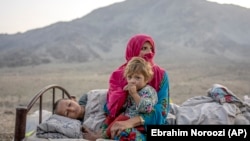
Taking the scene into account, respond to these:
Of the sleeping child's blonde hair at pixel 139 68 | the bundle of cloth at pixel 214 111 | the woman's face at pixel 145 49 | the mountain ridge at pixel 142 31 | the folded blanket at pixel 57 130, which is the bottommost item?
the folded blanket at pixel 57 130

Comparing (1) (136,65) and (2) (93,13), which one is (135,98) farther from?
(2) (93,13)

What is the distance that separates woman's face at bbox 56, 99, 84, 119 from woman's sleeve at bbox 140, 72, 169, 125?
93 cm

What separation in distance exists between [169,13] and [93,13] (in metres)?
22.3

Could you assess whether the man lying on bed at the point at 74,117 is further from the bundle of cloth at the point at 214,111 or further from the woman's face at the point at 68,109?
the bundle of cloth at the point at 214,111

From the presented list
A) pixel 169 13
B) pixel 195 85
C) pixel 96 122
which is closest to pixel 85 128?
pixel 96 122

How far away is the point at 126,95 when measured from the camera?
3719mm

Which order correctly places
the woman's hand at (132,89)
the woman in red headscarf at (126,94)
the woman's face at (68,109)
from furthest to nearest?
the woman's face at (68,109), the woman in red headscarf at (126,94), the woman's hand at (132,89)

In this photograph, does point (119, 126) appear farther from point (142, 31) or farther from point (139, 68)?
point (142, 31)

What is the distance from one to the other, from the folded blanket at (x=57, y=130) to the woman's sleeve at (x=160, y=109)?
2.51 feet

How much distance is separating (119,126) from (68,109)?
2.63ft

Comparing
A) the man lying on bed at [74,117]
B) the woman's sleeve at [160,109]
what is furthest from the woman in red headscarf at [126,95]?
the man lying on bed at [74,117]

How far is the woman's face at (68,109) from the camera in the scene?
400 centimetres

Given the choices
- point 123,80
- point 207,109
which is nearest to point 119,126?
point 123,80

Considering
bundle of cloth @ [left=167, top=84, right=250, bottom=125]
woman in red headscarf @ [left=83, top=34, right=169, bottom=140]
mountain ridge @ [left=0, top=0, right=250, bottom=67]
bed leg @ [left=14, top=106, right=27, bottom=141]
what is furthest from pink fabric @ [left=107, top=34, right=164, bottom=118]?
mountain ridge @ [left=0, top=0, right=250, bottom=67]
